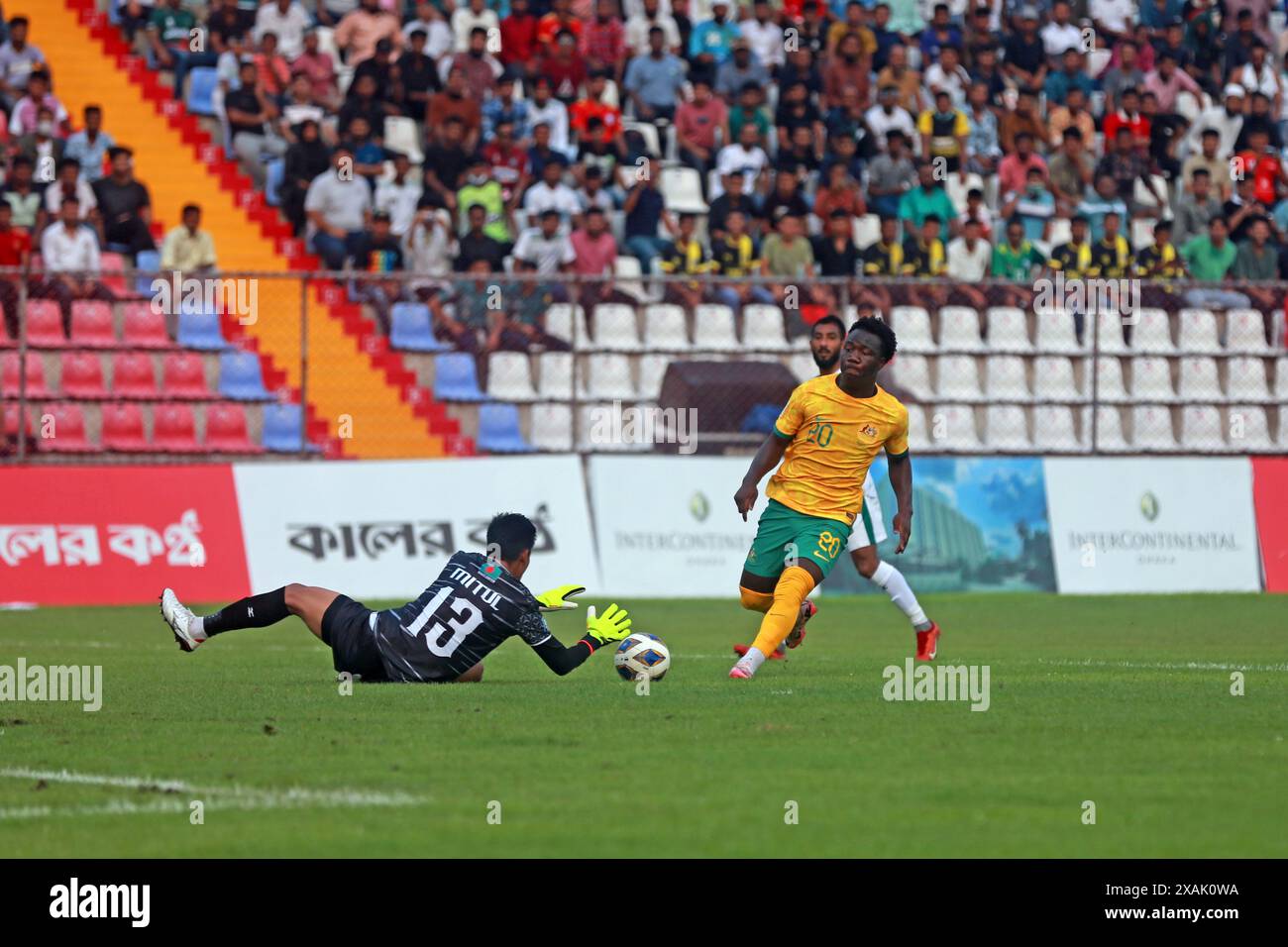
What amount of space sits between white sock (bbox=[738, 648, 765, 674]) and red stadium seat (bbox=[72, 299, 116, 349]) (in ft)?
40.5

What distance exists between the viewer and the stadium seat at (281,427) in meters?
23.5

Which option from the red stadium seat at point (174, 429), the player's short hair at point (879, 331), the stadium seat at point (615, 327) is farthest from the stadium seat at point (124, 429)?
the player's short hair at point (879, 331)

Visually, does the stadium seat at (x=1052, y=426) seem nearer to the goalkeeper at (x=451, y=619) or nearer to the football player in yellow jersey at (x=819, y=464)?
the football player in yellow jersey at (x=819, y=464)

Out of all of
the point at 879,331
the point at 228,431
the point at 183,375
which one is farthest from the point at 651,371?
the point at 879,331

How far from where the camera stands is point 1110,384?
2662cm

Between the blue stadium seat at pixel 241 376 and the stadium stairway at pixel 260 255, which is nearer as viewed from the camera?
the blue stadium seat at pixel 241 376

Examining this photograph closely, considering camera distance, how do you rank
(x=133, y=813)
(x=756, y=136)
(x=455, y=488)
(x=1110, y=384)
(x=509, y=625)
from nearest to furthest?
(x=133, y=813)
(x=509, y=625)
(x=455, y=488)
(x=1110, y=384)
(x=756, y=136)

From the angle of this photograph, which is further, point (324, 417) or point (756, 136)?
point (756, 136)

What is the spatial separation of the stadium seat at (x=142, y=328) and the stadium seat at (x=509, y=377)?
3598 mm

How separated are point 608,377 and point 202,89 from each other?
765 cm
